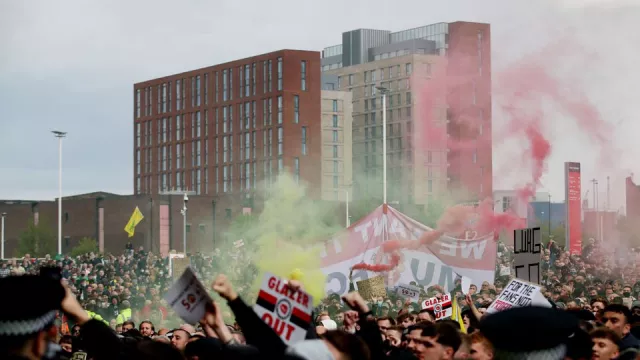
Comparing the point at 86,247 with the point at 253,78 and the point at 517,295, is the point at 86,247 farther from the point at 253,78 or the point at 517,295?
the point at 517,295

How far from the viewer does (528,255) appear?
18.8 m

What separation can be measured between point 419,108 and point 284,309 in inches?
4723

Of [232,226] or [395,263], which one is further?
[232,226]

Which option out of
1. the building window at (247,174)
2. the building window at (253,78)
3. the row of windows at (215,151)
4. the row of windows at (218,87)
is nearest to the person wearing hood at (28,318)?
the row of windows at (218,87)

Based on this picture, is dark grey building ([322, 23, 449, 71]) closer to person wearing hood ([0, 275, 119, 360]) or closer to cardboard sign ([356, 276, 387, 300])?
cardboard sign ([356, 276, 387, 300])

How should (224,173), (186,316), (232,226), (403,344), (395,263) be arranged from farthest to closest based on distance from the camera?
(224,173), (232,226), (395,263), (403,344), (186,316)

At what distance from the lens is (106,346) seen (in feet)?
20.3

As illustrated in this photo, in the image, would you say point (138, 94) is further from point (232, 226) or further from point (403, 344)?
point (403, 344)

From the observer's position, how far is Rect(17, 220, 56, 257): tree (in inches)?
3538

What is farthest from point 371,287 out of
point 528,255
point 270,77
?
point 270,77

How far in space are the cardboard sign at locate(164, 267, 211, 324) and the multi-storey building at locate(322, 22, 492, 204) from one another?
292 ft

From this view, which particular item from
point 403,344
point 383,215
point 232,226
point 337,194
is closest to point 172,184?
point 337,194

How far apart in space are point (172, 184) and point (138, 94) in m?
11.1

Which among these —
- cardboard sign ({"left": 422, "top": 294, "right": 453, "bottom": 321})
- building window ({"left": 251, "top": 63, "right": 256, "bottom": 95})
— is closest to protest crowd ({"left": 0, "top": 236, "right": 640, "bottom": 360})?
cardboard sign ({"left": 422, "top": 294, "right": 453, "bottom": 321})
